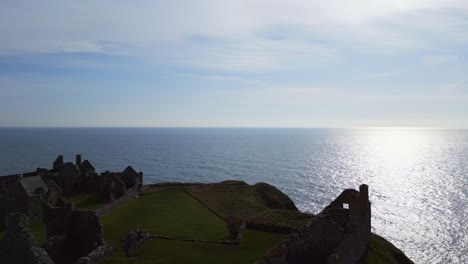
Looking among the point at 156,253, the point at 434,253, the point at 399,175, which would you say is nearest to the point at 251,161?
the point at 399,175

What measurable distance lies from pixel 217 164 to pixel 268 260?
130352 millimetres

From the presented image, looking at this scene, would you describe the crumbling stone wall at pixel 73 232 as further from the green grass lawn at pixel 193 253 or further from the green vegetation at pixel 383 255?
the green vegetation at pixel 383 255

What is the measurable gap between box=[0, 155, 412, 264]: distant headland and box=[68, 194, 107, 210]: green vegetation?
0.15 m

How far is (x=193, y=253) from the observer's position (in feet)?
95.2

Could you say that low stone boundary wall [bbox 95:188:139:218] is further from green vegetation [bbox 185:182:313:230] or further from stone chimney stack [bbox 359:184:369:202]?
stone chimney stack [bbox 359:184:369:202]

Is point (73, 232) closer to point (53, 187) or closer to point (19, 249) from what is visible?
point (19, 249)

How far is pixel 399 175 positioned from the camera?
133m

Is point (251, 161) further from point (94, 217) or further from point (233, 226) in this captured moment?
point (94, 217)

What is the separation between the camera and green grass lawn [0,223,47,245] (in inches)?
1291

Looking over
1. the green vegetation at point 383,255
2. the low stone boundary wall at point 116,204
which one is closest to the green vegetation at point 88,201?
the low stone boundary wall at point 116,204

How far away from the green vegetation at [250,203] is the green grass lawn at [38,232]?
1804 cm

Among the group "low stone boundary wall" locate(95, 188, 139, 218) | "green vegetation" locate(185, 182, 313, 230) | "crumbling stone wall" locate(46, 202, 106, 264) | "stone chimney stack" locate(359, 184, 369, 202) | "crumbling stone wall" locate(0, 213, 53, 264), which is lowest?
"green vegetation" locate(185, 182, 313, 230)

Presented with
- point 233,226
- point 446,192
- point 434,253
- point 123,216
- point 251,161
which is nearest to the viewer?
point 233,226

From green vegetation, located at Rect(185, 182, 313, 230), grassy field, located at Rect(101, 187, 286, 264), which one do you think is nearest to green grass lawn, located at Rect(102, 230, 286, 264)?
grassy field, located at Rect(101, 187, 286, 264)
